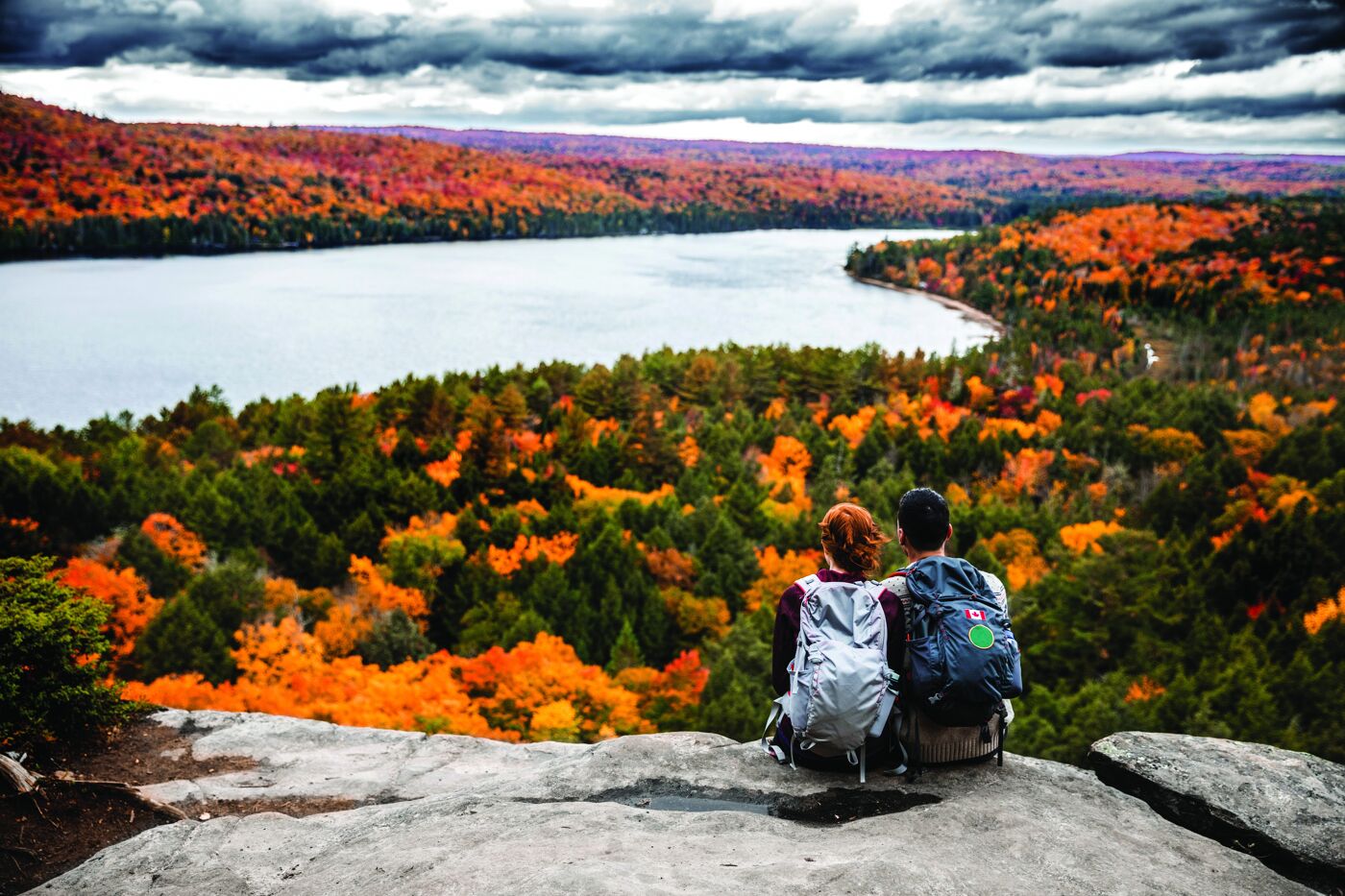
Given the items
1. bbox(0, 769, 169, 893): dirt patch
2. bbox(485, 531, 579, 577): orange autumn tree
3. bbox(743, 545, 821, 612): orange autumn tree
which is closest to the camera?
bbox(0, 769, 169, 893): dirt patch

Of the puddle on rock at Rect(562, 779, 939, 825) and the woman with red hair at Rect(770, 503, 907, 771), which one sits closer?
the woman with red hair at Rect(770, 503, 907, 771)

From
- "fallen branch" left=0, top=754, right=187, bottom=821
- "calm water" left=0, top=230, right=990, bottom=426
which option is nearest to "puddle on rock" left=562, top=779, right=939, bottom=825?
"fallen branch" left=0, top=754, right=187, bottom=821

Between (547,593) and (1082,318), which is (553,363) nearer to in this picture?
(547,593)

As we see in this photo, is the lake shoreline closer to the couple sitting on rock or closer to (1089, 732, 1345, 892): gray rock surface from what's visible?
(1089, 732, 1345, 892): gray rock surface

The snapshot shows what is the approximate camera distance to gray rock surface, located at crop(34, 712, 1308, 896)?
19.4ft

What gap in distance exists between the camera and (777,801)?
7301mm

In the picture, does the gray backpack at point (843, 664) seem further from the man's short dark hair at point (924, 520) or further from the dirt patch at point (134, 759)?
the dirt patch at point (134, 759)

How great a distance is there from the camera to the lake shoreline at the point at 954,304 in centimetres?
15566

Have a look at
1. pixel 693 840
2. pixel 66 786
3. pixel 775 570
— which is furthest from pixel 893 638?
pixel 775 570

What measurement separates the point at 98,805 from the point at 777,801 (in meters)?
6.83

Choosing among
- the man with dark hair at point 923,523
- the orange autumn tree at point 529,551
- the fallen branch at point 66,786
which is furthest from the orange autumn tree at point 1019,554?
the fallen branch at point 66,786

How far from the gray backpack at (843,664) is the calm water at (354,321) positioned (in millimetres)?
89556

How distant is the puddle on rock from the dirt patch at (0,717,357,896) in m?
3.38

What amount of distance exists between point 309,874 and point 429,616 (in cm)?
4148
